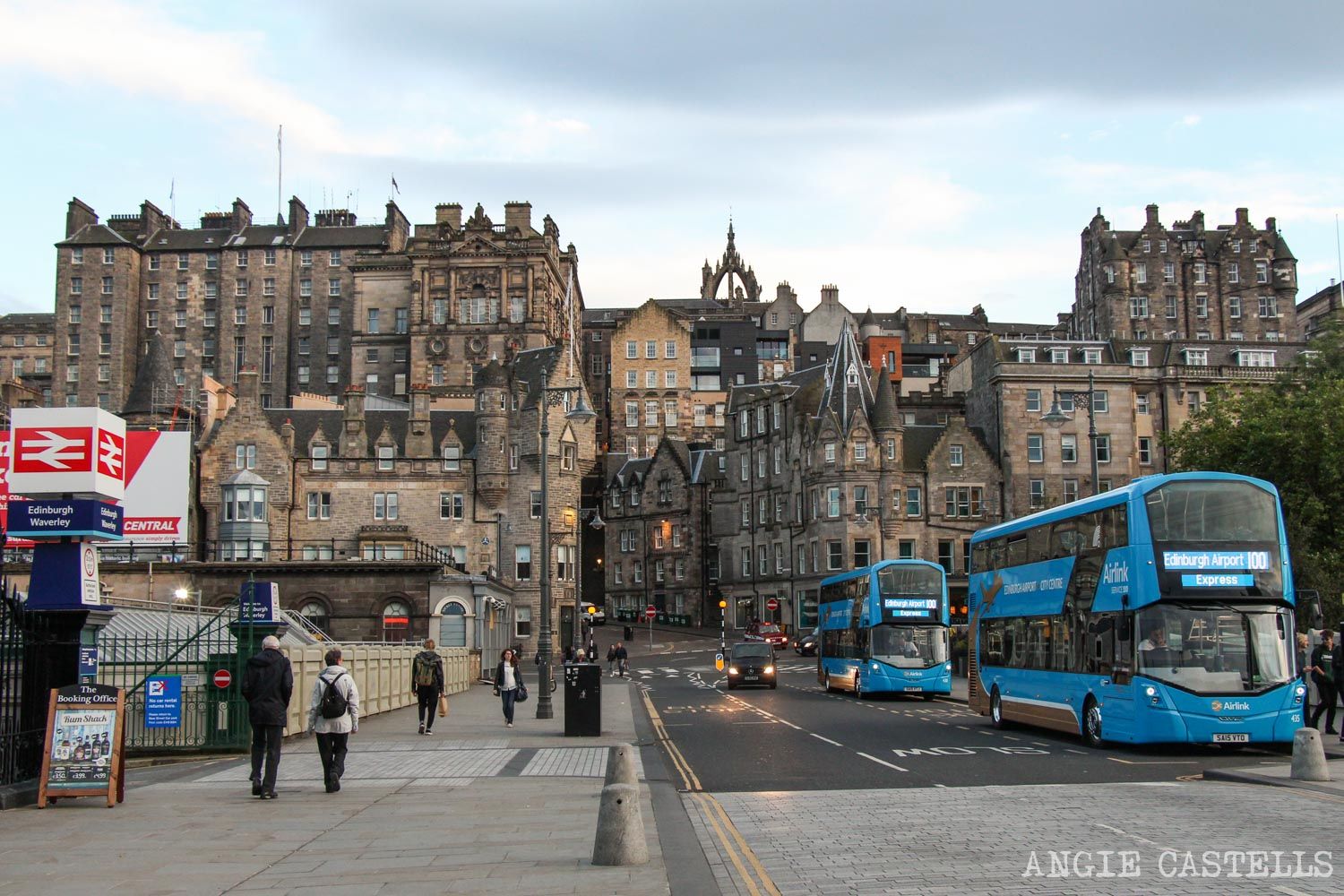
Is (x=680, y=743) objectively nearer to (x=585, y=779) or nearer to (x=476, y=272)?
(x=585, y=779)

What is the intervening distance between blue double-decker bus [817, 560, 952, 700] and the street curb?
19.6 meters

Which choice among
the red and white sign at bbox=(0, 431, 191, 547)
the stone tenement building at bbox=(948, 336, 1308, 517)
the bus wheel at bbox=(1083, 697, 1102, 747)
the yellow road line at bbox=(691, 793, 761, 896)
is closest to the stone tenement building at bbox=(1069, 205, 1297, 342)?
the stone tenement building at bbox=(948, 336, 1308, 517)

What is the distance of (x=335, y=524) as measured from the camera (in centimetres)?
7406

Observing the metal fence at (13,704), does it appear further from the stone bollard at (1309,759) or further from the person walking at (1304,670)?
the person walking at (1304,670)

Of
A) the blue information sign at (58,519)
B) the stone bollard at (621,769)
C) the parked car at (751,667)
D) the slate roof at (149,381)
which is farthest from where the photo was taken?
the slate roof at (149,381)

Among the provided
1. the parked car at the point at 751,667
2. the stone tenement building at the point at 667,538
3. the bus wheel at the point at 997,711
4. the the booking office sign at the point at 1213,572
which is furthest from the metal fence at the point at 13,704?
the stone tenement building at the point at 667,538

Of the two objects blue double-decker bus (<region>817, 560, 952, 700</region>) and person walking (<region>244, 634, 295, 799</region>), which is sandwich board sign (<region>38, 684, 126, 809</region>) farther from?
blue double-decker bus (<region>817, 560, 952, 700</region>)

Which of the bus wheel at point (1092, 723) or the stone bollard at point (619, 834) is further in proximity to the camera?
the bus wheel at point (1092, 723)

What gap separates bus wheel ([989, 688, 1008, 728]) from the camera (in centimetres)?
2802

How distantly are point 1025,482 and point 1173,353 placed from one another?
46.1 ft

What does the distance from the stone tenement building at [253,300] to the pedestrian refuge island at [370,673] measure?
63.2 meters

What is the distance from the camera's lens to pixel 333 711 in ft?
51.6

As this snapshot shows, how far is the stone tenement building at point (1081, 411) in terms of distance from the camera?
268 feet

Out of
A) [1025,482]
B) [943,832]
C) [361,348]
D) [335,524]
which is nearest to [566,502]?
[335,524]
